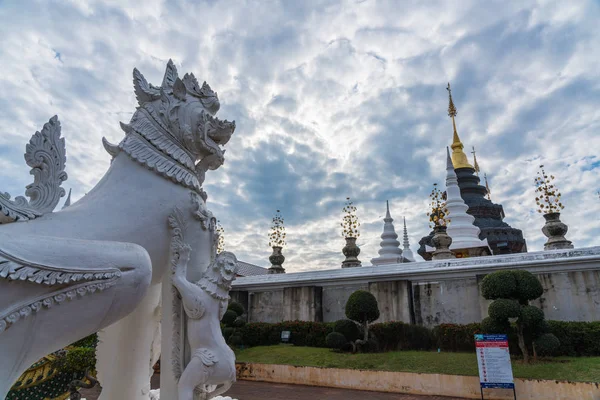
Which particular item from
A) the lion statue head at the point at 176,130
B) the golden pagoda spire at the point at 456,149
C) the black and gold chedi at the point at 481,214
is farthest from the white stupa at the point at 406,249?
the lion statue head at the point at 176,130

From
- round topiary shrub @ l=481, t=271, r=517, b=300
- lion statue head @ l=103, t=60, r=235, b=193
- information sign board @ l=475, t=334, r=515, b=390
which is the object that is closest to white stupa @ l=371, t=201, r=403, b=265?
round topiary shrub @ l=481, t=271, r=517, b=300

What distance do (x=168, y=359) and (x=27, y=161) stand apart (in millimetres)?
2115

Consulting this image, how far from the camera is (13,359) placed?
2.73 metres

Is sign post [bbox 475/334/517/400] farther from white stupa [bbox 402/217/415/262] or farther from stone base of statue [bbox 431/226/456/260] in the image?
white stupa [bbox 402/217/415/262]

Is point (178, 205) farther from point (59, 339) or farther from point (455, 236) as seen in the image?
point (455, 236)

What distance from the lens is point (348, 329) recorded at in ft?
41.5

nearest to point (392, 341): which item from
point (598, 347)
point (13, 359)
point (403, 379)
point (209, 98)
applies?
point (403, 379)

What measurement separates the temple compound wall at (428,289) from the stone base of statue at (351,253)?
238 inches

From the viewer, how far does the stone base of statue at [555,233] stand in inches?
628

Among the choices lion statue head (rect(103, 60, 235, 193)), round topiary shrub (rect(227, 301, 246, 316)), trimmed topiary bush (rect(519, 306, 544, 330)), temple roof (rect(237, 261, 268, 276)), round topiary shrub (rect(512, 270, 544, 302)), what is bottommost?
trimmed topiary bush (rect(519, 306, 544, 330))

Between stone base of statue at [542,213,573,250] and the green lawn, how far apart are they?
7.46 m

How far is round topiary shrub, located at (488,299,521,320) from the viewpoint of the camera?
9688 millimetres

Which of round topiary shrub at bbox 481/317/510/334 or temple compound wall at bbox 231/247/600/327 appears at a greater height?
temple compound wall at bbox 231/247/600/327

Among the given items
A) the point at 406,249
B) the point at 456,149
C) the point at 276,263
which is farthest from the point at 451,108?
the point at 276,263
